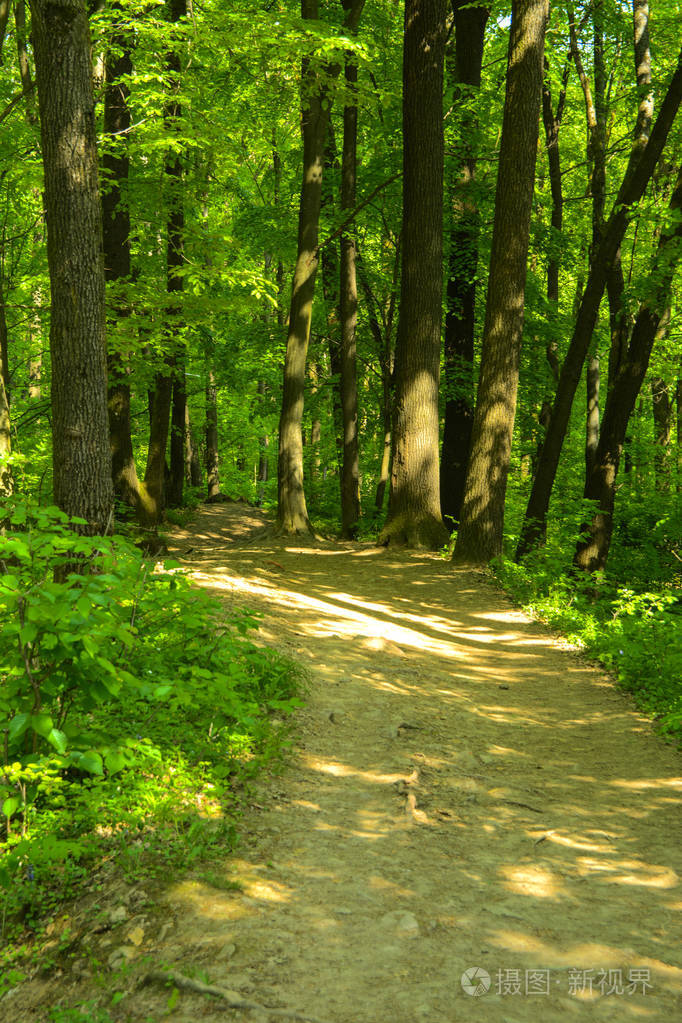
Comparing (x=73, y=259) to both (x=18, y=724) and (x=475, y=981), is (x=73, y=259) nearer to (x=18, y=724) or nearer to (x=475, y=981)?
(x=18, y=724)

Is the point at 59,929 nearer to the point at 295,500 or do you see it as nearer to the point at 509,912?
the point at 509,912

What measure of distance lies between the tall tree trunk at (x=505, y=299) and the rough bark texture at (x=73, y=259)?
20.2ft

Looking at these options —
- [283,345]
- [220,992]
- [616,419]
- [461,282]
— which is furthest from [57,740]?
[283,345]

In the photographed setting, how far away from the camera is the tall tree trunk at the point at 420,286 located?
11477 mm

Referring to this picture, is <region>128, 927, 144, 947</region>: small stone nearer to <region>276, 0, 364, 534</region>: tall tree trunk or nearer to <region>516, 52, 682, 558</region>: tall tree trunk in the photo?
<region>516, 52, 682, 558</region>: tall tree trunk

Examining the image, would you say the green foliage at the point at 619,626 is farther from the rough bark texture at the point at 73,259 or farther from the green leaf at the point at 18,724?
the rough bark texture at the point at 73,259

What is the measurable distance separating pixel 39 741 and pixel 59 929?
91cm

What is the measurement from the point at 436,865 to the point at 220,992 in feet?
4.84

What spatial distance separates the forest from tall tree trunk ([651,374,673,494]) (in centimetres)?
11

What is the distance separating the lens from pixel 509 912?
11.1 ft

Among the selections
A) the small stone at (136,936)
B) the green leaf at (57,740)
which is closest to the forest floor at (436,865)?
the small stone at (136,936)

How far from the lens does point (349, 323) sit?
52.3ft

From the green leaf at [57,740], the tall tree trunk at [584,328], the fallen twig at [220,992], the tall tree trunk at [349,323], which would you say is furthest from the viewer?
the tall tree trunk at [349,323]

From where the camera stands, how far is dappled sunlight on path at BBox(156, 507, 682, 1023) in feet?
9.26
